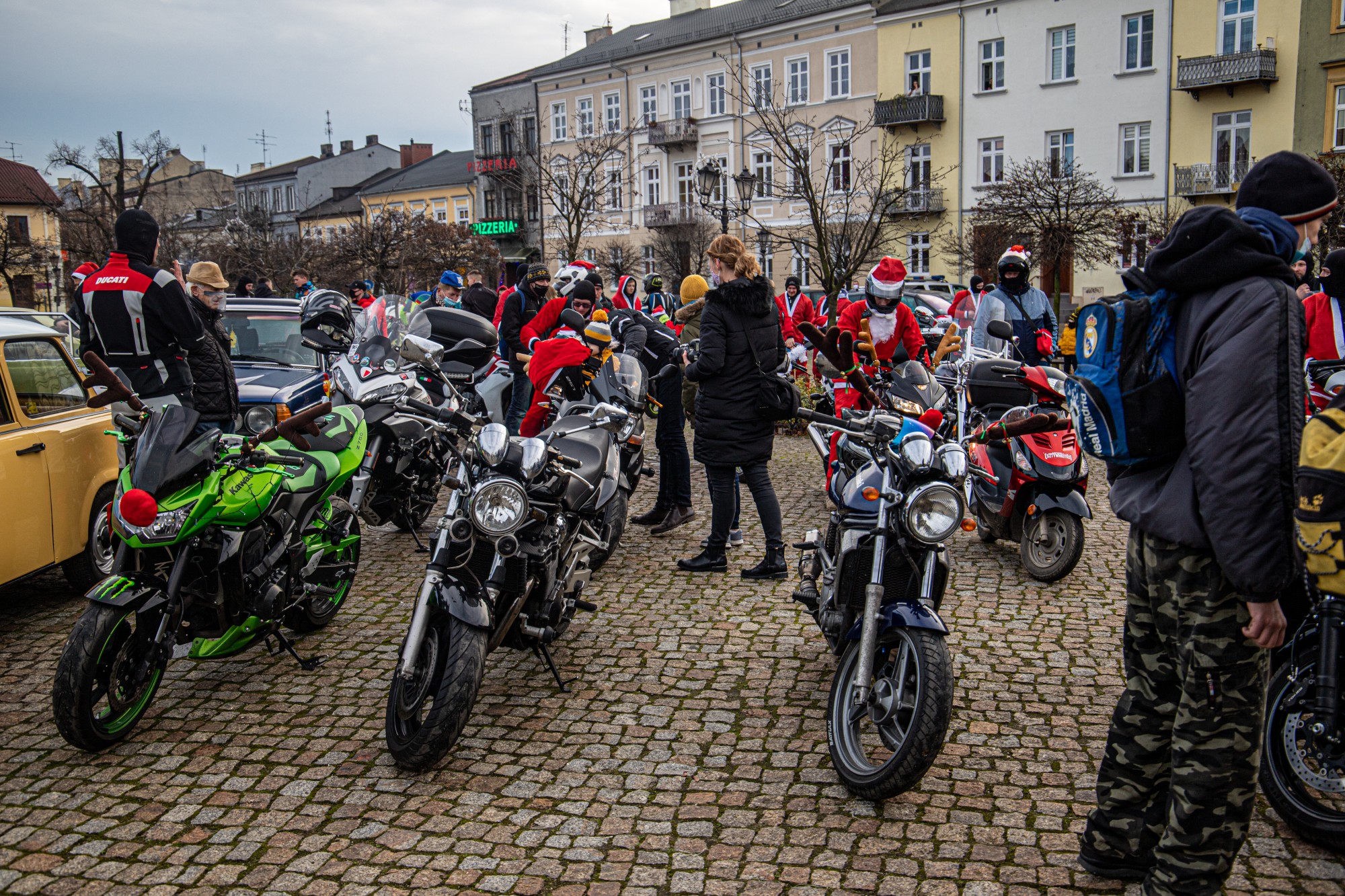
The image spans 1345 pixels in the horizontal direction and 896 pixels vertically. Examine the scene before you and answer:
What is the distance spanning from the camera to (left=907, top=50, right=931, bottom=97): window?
3972 cm

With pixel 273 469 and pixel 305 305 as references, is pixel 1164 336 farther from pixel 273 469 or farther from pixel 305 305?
pixel 305 305

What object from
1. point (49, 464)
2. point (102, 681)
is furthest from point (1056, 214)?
point (102, 681)

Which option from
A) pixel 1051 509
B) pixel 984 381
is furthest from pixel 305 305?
pixel 1051 509

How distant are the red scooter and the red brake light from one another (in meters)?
4.45

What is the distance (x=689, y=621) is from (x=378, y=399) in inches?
87.1

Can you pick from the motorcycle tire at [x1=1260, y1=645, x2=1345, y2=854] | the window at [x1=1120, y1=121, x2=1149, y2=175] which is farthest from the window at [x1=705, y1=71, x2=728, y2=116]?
the motorcycle tire at [x1=1260, y1=645, x2=1345, y2=854]

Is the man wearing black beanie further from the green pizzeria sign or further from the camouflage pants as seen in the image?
the green pizzeria sign

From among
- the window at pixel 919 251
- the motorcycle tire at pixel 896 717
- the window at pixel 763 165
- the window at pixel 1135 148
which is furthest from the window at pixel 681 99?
the motorcycle tire at pixel 896 717

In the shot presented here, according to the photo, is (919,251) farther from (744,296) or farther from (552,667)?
(552,667)

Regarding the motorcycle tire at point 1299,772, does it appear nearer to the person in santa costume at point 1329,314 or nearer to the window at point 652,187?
the person in santa costume at point 1329,314

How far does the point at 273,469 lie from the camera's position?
4762mm

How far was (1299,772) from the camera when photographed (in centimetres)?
334

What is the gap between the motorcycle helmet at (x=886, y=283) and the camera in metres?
7.84

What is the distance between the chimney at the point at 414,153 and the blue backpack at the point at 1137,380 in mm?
74342
